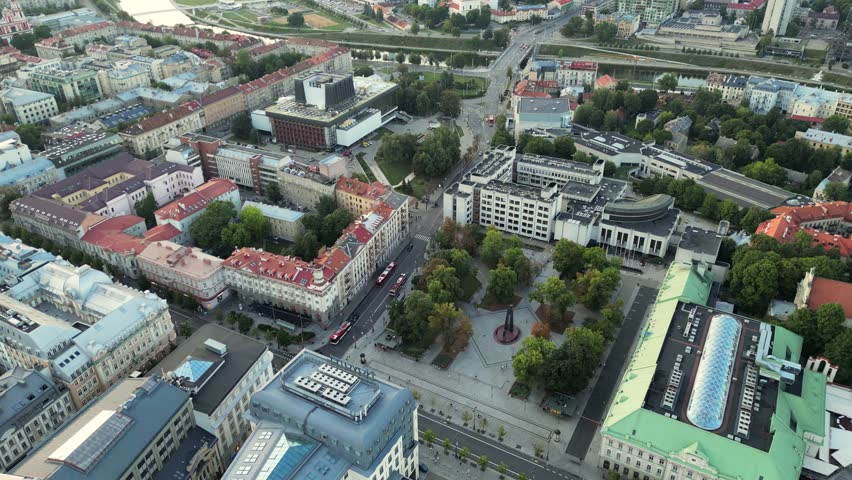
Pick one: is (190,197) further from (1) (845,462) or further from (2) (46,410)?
(1) (845,462)

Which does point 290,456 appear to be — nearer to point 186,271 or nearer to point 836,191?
point 186,271

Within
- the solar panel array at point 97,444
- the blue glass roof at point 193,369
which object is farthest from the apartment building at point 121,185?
the solar panel array at point 97,444

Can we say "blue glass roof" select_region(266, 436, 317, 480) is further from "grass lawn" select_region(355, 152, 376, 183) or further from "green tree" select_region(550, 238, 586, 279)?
"grass lawn" select_region(355, 152, 376, 183)

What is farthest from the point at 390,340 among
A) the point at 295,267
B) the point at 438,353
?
the point at 295,267

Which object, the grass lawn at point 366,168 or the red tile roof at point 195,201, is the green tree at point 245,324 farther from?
the grass lawn at point 366,168

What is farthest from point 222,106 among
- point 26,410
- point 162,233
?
point 26,410

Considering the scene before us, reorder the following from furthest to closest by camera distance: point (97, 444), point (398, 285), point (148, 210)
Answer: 1. point (148, 210)
2. point (398, 285)
3. point (97, 444)

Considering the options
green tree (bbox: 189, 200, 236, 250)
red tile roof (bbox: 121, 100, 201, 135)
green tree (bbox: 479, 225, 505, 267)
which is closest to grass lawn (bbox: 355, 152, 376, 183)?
green tree (bbox: 189, 200, 236, 250)
